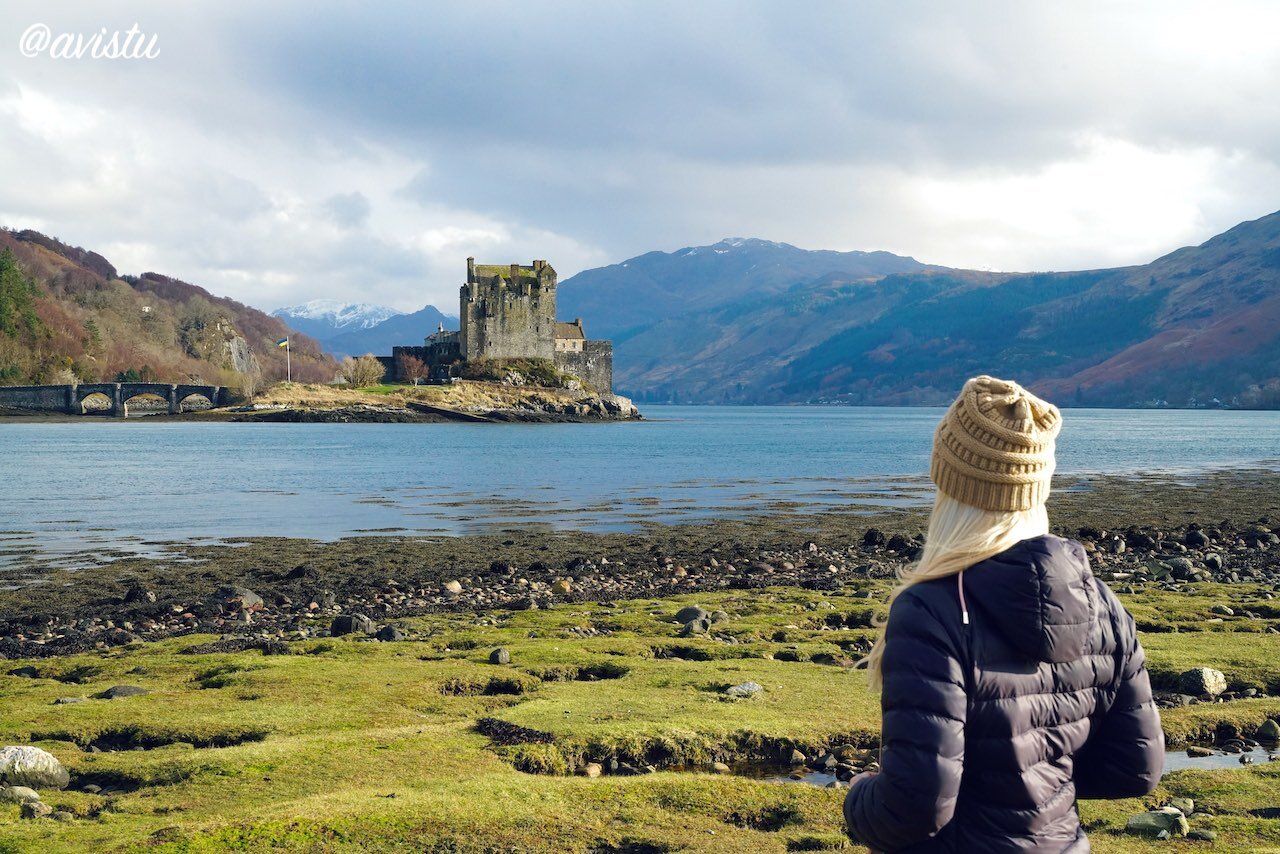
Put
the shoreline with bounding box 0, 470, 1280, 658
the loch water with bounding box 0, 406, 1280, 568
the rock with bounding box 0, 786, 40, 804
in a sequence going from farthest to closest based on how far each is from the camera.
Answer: the loch water with bounding box 0, 406, 1280, 568 → the shoreline with bounding box 0, 470, 1280, 658 → the rock with bounding box 0, 786, 40, 804

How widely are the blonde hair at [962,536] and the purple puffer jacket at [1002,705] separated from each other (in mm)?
49

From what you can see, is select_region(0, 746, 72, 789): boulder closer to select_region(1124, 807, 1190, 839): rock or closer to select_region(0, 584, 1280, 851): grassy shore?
select_region(0, 584, 1280, 851): grassy shore

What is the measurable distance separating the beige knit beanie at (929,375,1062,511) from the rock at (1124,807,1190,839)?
459 centimetres

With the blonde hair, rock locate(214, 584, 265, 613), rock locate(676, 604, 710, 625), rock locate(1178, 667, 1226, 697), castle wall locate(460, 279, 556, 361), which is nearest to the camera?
the blonde hair

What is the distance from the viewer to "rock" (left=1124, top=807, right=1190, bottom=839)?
7328mm

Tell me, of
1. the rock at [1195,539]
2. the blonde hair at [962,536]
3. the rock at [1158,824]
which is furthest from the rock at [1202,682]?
the rock at [1195,539]

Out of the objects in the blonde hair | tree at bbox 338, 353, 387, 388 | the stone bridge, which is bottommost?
the blonde hair

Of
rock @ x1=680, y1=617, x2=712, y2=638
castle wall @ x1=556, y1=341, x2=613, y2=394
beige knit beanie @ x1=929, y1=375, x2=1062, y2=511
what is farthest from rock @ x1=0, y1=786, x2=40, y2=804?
castle wall @ x1=556, y1=341, x2=613, y2=394

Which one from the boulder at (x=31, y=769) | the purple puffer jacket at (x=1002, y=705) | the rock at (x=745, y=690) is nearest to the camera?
the purple puffer jacket at (x=1002, y=705)

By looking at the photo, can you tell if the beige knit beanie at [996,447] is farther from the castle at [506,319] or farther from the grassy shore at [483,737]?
the castle at [506,319]

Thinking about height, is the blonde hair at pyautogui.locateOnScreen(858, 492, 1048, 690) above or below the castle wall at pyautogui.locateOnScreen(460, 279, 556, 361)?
below

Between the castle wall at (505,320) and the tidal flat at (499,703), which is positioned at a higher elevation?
the castle wall at (505,320)

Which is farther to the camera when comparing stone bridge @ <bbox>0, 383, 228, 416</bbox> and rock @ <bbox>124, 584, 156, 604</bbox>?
stone bridge @ <bbox>0, 383, 228, 416</bbox>

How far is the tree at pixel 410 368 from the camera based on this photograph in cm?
16501
